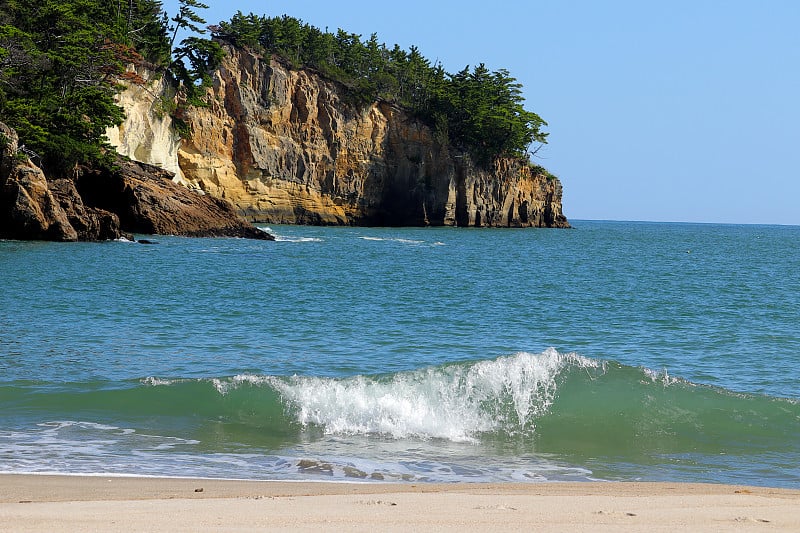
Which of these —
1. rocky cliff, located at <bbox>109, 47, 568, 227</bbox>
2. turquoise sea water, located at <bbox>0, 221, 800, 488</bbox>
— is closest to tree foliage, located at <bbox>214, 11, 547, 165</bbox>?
rocky cliff, located at <bbox>109, 47, 568, 227</bbox>

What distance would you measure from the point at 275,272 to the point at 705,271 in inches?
853

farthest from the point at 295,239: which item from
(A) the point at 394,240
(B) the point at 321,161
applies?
(B) the point at 321,161

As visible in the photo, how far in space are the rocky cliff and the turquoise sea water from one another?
39.0 meters

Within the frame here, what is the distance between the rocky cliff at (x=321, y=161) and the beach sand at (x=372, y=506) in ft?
174

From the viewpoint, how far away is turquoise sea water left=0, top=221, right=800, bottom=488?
9516 millimetres

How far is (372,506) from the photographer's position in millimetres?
6449

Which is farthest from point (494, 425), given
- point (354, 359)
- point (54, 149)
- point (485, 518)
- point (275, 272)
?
point (54, 149)

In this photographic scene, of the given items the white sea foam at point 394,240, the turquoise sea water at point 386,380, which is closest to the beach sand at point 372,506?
the turquoise sea water at point 386,380

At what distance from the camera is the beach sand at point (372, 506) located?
5.75 m

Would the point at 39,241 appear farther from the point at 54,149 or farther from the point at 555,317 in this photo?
the point at 555,317

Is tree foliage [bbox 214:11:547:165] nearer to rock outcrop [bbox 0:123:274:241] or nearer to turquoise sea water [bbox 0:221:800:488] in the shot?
rock outcrop [bbox 0:123:274:241]

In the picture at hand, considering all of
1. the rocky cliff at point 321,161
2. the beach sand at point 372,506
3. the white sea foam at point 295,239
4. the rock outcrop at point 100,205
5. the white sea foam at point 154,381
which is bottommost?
the white sea foam at point 154,381

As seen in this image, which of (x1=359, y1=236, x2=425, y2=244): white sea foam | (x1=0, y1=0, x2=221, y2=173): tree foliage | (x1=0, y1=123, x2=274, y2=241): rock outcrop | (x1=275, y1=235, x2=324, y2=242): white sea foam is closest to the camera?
(x1=0, y1=123, x2=274, y2=241): rock outcrop

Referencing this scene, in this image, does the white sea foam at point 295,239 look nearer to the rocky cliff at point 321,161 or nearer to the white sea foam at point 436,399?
the rocky cliff at point 321,161
